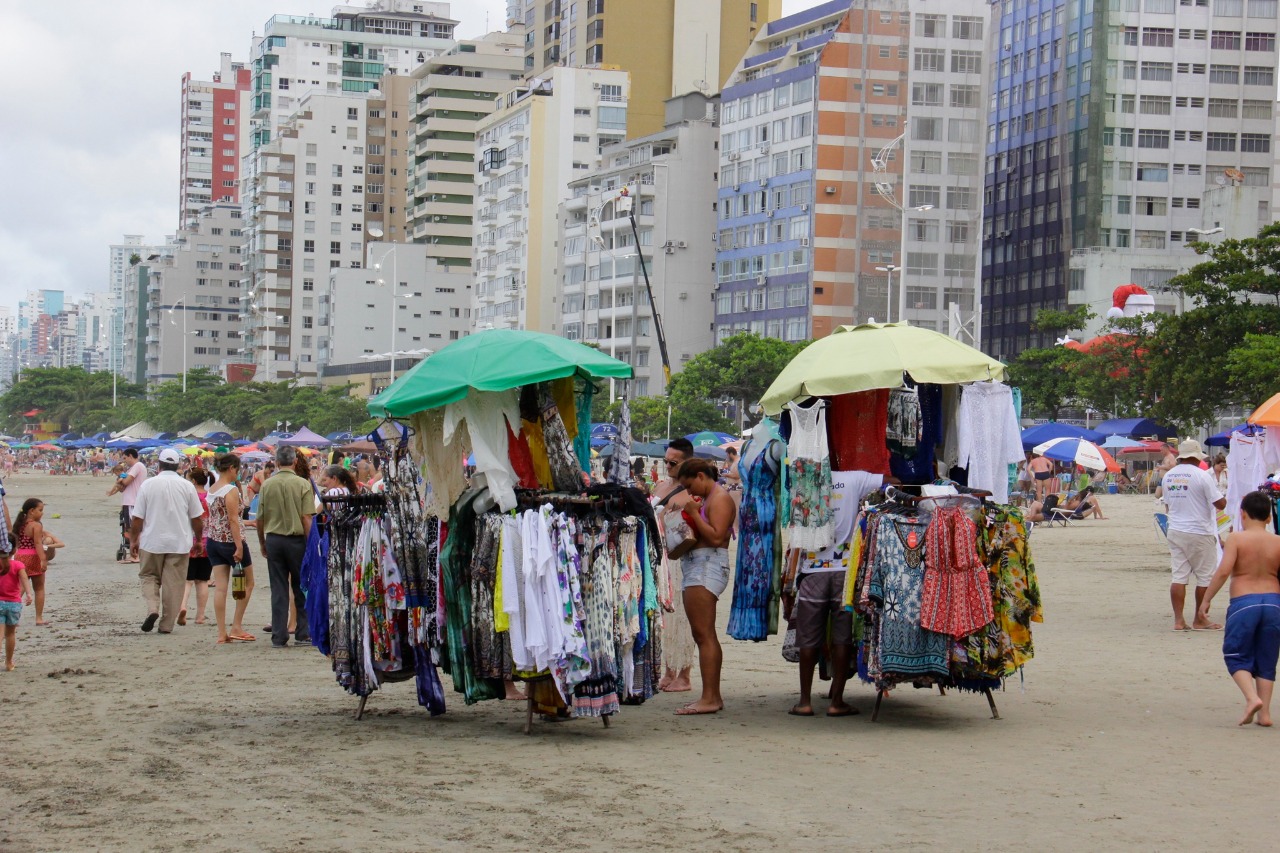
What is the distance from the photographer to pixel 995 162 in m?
105

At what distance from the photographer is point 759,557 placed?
10586 mm

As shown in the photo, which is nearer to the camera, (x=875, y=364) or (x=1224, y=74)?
(x=875, y=364)

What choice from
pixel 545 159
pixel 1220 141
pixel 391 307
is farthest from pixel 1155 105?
pixel 391 307

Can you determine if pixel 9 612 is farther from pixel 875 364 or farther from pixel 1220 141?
pixel 1220 141

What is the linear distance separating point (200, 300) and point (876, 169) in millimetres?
118559

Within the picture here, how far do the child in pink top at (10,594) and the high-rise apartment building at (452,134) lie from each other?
114m

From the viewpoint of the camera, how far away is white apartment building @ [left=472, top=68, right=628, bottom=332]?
107188 mm

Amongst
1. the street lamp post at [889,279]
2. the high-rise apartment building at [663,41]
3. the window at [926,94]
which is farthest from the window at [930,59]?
the high-rise apartment building at [663,41]

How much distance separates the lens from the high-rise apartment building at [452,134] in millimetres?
127812

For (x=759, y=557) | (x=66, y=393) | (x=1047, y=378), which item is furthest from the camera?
(x=66, y=393)

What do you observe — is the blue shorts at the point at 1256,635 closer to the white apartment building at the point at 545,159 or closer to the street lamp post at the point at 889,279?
the street lamp post at the point at 889,279

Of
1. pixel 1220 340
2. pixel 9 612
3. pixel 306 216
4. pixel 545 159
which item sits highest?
pixel 306 216

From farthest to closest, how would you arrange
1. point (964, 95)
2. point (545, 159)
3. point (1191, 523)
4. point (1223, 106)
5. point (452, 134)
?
point (452, 134) < point (545, 159) < point (1223, 106) < point (964, 95) < point (1191, 523)

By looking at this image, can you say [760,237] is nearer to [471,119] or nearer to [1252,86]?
[1252,86]
